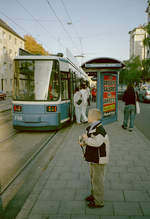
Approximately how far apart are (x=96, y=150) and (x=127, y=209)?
0.93 m

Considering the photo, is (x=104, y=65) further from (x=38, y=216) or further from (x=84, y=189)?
(x=38, y=216)

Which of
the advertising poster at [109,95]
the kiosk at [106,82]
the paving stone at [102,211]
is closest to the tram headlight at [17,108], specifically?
the kiosk at [106,82]

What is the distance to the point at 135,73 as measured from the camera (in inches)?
2291

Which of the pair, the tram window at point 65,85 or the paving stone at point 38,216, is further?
the tram window at point 65,85

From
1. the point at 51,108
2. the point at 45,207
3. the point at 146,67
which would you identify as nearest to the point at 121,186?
the point at 45,207

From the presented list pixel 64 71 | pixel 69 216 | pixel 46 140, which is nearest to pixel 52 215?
pixel 69 216

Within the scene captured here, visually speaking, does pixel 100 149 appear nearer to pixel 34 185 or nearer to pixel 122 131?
pixel 34 185

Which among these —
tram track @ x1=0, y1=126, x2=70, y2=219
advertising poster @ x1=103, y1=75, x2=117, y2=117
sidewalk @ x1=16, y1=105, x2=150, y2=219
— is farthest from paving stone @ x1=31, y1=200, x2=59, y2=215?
advertising poster @ x1=103, y1=75, x2=117, y2=117

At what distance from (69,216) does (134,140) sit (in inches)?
198

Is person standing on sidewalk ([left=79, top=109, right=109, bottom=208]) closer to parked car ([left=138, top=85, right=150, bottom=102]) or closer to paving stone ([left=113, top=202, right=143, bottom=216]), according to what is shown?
paving stone ([left=113, top=202, right=143, bottom=216])

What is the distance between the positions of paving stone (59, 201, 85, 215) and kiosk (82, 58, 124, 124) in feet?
22.4

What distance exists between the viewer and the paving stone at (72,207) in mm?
3314

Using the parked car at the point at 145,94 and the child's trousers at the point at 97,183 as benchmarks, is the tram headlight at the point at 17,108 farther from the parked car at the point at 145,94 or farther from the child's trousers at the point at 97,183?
the parked car at the point at 145,94

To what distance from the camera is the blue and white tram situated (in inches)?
351
